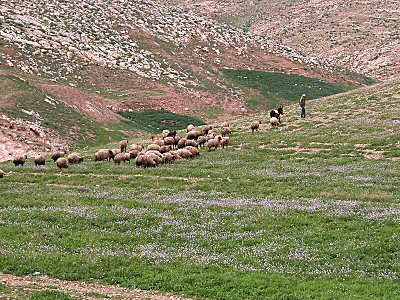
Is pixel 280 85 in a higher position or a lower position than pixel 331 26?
lower

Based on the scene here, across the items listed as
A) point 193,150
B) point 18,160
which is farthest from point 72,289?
point 18,160

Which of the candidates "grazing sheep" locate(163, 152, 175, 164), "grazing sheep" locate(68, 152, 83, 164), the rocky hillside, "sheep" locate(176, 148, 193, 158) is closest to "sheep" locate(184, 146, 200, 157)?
"sheep" locate(176, 148, 193, 158)

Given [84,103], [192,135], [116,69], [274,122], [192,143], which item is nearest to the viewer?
[192,143]

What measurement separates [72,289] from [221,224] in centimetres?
703

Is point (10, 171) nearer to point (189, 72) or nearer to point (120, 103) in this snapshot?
point (120, 103)

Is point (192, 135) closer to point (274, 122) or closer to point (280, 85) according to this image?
point (274, 122)

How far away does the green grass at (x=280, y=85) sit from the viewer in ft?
263

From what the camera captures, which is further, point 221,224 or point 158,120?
point 158,120

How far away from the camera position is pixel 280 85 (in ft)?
276

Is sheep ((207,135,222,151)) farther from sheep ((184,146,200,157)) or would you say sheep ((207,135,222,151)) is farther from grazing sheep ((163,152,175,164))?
grazing sheep ((163,152,175,164))

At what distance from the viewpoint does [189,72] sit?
8169 cm

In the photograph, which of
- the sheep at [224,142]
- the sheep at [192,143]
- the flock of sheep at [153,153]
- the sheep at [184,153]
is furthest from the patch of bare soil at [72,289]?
the sheep at [224,142]

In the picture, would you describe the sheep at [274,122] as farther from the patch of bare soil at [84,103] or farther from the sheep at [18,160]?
the sheep at [18,160]

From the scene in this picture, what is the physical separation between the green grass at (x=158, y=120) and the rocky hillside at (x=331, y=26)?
2139 inches
